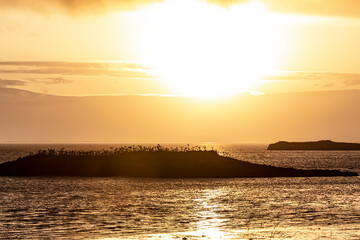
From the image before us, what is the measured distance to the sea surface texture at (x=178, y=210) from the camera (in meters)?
42.3

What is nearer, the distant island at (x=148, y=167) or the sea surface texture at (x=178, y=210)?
the sea surface texture at (x=178, y=210)

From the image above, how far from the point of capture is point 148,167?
112 meters

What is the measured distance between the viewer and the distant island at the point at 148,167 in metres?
109

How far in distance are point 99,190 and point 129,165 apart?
→ 114ft

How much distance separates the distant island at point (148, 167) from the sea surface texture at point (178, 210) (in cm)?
1695

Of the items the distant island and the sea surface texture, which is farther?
the distant island

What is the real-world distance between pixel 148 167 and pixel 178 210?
55862 mm

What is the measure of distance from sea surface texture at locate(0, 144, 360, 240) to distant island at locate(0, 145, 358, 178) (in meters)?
17.0

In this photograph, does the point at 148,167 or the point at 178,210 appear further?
the point at 148,167

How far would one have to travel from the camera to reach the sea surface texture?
42312 millimetres

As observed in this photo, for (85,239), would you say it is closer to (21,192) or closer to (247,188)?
(21,192)

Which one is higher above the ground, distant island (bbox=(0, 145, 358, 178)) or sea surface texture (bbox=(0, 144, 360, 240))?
distant island (bbox=(0, 145, 358, 178))

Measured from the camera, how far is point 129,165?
11344 cm

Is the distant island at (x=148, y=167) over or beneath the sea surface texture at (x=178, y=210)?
over
